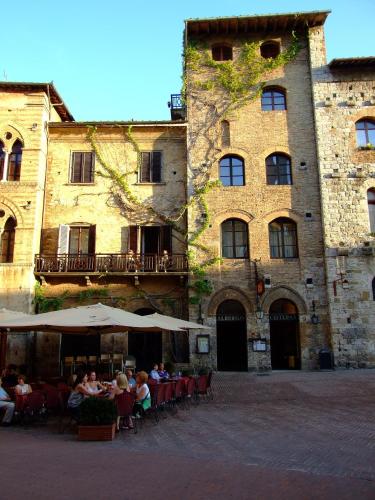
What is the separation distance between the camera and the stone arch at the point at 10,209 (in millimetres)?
20578

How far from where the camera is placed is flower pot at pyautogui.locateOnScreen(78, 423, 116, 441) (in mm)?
8648

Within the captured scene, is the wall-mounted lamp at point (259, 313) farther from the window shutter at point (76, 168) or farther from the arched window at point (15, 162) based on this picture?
the arched window at point (15, 162)

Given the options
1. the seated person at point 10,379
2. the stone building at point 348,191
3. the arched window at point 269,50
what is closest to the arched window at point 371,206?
Result: the stone building at point 348,191

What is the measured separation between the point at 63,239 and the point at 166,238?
4.66m

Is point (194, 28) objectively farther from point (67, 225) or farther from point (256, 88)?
point (67, 225)

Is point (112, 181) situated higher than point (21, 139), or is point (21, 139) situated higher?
point (21, 139)

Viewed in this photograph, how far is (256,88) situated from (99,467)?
777 inches

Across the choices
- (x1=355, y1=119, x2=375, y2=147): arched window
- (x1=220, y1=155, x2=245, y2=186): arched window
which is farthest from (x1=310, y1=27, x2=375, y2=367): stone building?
(x1=220, y1=155, x2=245, y2=186): arched window

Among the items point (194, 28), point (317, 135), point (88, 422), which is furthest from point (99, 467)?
point (194, 28)

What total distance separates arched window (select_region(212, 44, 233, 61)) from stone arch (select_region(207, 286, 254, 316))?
11603mm

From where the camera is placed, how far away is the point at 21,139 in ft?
70.3

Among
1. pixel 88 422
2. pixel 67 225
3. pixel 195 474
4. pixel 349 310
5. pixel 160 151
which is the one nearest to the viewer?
pixel 195 474

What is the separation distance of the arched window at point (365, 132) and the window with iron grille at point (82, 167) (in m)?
12.7

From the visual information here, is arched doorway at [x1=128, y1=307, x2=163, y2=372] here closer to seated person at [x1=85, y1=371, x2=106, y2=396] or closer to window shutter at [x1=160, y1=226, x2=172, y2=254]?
window shutter at [x1=160, y1=226, x2=172, y2=254]
